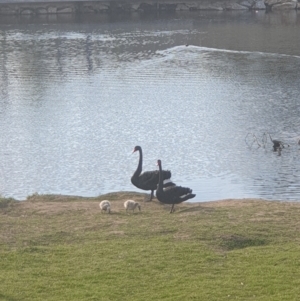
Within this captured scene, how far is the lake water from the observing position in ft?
76.5

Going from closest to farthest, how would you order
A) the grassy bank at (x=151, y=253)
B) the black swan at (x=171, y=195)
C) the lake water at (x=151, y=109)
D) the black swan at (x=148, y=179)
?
1. the grassy bank at (x=151, y=253)
2. the black swan at (x=171, y=195)
3. the black swan at (x=148, y=179)
4. the lake water at (x=151, y=109)

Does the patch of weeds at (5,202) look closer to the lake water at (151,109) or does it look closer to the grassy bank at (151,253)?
the grassy bank at (151,253)

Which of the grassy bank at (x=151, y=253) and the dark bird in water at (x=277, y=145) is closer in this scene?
the grassy bank at (x=151, y=253)

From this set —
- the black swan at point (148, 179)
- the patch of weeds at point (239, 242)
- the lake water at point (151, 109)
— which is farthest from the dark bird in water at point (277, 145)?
the patch of weeds at point (239, 242)

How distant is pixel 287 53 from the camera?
1989 inches

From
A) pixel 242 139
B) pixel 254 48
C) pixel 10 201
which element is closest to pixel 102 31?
pixel 254 48

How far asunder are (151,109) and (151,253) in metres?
23.8

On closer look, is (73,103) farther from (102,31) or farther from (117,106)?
(102,31)

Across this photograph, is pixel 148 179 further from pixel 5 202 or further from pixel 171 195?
pixel 5 202

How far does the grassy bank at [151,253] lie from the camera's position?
942 cm

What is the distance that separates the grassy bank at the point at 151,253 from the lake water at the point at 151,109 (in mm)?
6890

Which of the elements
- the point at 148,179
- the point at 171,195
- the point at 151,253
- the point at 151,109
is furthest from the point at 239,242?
the point at 151,109

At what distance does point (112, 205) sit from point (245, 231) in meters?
4.00

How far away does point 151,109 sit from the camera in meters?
34.6
